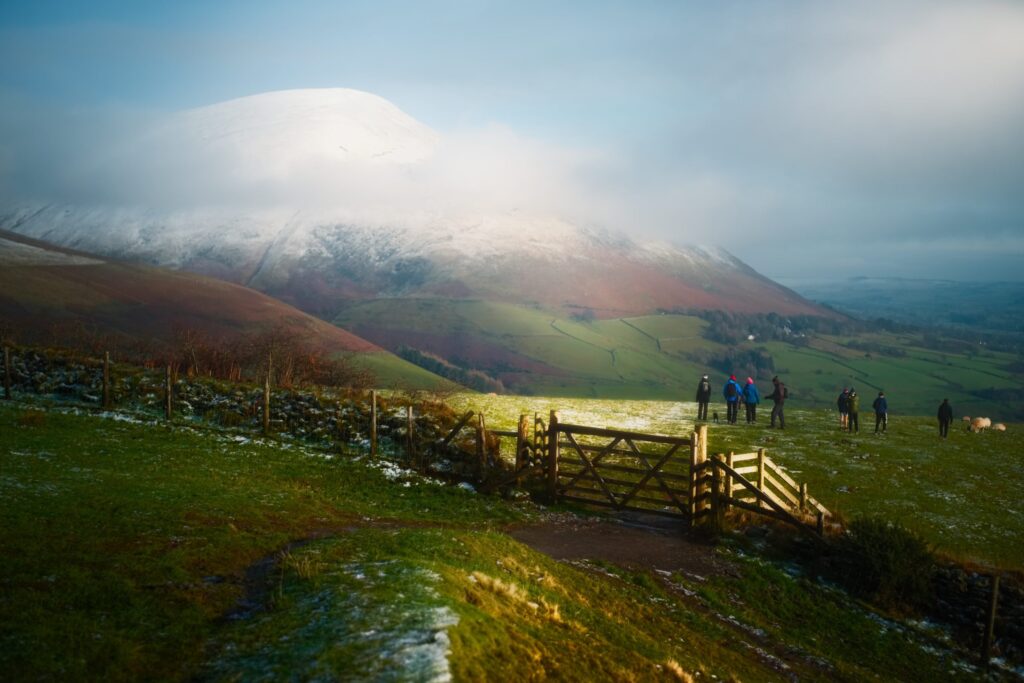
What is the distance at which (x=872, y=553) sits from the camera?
61.3ft

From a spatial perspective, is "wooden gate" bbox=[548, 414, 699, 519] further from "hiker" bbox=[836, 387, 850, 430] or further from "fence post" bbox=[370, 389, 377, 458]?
"hiker" bbox=[836, 387, 850, 430]

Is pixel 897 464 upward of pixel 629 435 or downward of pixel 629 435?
downward

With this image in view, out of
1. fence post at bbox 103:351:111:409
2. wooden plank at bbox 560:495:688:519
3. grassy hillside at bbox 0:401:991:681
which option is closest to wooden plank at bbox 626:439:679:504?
wooden plank at bbox 560:495:688:519

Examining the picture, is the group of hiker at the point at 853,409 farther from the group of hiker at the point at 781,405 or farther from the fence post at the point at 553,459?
the fence post at the point at 553,459

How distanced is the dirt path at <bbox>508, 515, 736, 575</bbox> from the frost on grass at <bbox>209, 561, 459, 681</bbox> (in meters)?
8.04

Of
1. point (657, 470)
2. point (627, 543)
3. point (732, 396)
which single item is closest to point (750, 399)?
point (732, 396)

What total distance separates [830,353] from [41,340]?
616 ft

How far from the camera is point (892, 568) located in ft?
60.1

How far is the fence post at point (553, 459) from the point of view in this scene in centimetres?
2454

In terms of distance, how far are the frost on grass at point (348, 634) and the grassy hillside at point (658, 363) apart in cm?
11809

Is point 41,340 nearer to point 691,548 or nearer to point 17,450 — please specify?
point 17,450

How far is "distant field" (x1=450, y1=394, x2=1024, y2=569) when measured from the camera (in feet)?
76.5

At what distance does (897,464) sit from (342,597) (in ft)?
102

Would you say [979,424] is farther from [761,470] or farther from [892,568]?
[892,568]
